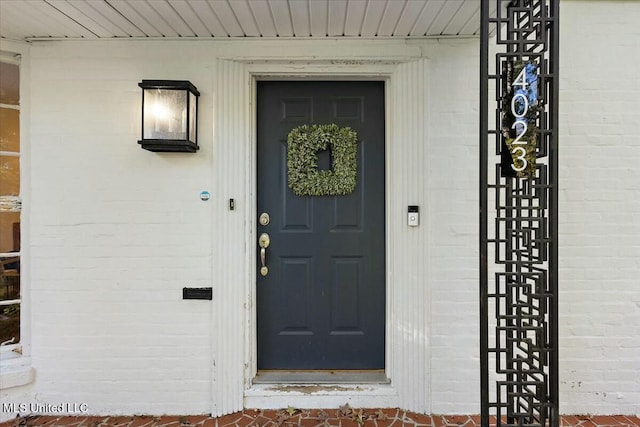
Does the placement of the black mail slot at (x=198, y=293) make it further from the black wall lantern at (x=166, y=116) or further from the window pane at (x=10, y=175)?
the window pane at (x=10, y=175)

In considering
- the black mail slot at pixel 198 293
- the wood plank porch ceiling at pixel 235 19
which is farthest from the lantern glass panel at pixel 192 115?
the black mail slot at pixel 198 293

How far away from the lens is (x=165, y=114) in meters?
2.04

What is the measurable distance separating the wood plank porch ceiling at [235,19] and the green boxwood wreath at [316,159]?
57cm

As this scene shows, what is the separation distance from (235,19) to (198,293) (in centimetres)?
160

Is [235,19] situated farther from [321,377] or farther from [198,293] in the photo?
[321,377]

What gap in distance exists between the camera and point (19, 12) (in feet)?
6.12

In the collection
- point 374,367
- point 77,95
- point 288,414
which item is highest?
point 77,95

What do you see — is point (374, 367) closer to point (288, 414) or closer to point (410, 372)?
point (410, 372)

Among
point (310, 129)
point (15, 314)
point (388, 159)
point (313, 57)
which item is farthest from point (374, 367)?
point (15, 314)

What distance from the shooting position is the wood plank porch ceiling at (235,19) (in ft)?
5.90

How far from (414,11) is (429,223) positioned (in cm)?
118

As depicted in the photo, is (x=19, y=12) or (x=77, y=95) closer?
(x=19, y=12)
